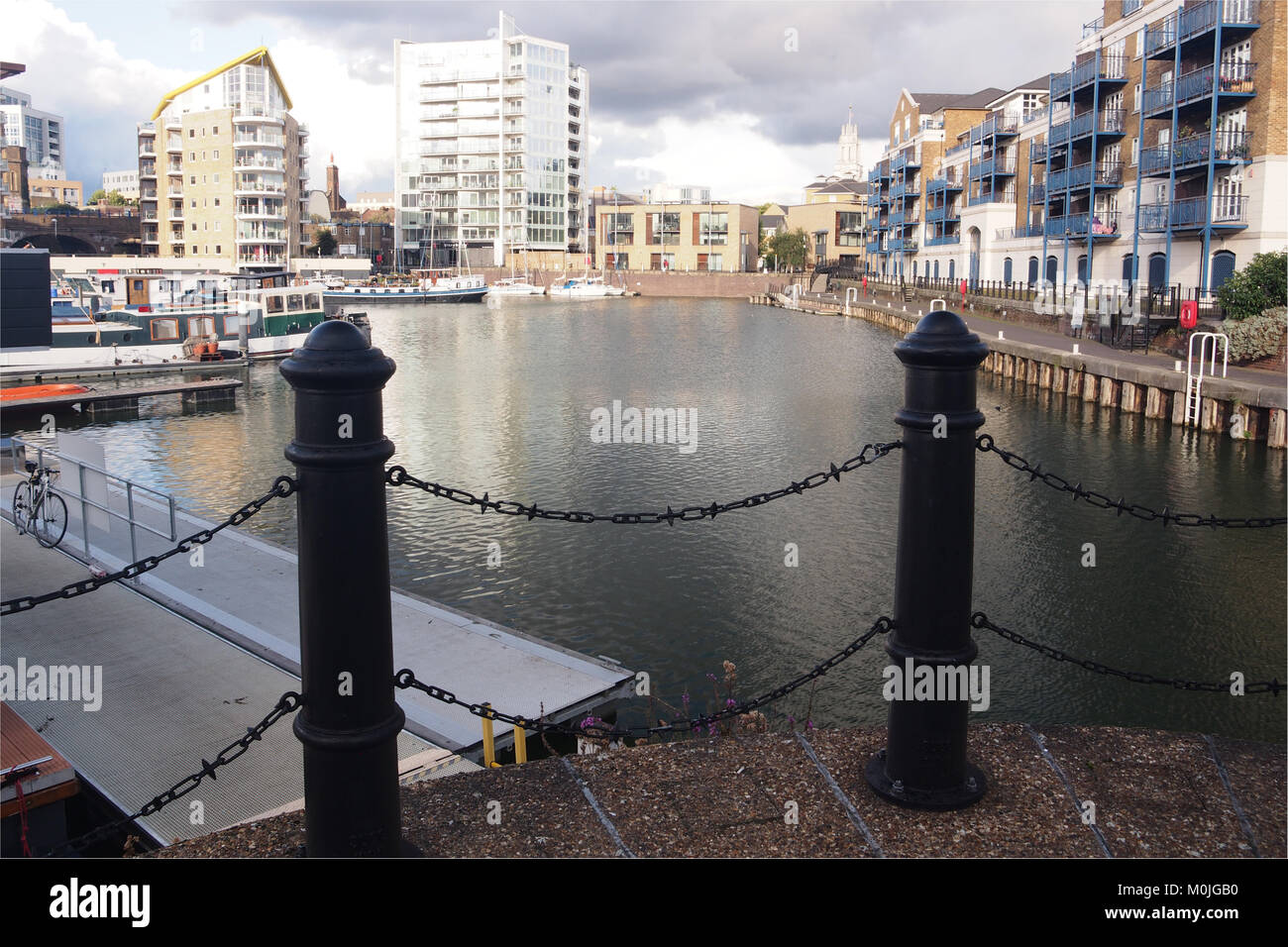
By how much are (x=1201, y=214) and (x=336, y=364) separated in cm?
3852

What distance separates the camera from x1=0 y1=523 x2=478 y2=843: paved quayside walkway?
21.8 ft

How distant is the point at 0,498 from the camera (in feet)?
46.5

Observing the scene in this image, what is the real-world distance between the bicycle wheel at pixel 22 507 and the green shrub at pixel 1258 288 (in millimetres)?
28929

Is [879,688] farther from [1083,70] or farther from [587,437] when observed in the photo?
[1083,70]

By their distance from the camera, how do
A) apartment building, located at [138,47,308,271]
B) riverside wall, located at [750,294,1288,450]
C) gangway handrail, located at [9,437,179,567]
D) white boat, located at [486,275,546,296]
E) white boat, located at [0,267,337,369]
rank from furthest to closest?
1. white boat, located at [486,275,546,296]
2. apartment building, located at [138,47,308,271]
3. white boat, located at [0,267,337,369]
4. riverside wall, located at [750,294,1288,450]
5. gangway handrail, located at [9,437,179,567]

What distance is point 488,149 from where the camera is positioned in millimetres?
122062

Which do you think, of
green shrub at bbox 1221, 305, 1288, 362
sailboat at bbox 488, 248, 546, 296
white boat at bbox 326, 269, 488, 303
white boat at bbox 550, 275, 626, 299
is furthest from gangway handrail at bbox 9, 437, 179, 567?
white boat at bbox 550, 275, 626, 299

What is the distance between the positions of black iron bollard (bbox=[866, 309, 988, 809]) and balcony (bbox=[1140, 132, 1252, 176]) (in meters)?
35.3

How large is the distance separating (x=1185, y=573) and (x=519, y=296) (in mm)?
95749

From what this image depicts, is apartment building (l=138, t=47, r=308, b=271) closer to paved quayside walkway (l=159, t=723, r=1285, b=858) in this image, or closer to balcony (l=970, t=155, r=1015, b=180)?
balcony (l=970, t=155, r=1015, b=180)

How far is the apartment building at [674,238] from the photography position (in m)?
125

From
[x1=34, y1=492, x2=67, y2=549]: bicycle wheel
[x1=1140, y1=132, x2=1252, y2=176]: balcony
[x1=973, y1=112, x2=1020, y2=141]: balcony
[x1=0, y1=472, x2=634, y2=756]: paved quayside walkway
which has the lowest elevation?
[x1=0, y1=472, x2=634, y2=756]: paved quayside walkway

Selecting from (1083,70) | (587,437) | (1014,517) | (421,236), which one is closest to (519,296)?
(421,236)

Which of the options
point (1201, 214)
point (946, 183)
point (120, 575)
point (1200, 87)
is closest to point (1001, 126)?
point (946, 183)
